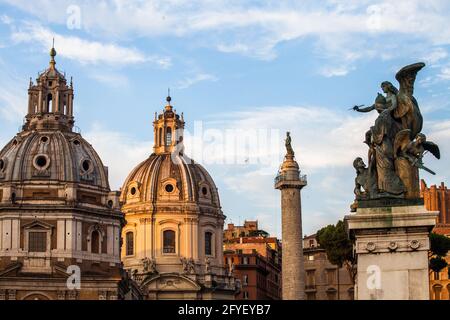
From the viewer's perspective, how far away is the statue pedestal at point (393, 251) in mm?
19547

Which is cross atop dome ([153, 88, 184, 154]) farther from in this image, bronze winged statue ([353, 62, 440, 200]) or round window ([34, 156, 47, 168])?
bronze winged statue ([353, 62, 440, 200])

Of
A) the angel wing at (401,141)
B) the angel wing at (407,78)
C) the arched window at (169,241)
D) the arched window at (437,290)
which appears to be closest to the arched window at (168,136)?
the arched window at (169,241)

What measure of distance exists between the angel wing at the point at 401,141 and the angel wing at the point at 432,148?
1.08 ft


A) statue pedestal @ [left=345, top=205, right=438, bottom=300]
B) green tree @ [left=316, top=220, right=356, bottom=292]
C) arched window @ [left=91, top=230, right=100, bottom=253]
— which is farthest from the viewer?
green tree @ [left=316, top=220, right=356, bottom=292]

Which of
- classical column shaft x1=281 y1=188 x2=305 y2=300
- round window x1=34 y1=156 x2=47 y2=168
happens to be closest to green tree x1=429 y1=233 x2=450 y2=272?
classical column shaft x1=281 y1=188 x2=305 y2=300

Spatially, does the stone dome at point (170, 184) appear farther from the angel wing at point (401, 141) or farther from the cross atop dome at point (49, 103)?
the angel wing at point (401, 141)

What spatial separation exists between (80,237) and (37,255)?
12.5 ft

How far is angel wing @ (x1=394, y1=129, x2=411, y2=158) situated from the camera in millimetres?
20406

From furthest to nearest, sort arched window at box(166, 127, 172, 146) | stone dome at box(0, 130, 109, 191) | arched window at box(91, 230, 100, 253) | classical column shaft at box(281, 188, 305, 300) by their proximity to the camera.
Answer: arched window at box(166, 127, 172, 146)
arched window at box(91, 230, 100, 253)
classical column shaft at box(281, 188, 305, 300)
stone dome at box(0, 130, 109, 191)

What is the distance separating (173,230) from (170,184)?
5116mm

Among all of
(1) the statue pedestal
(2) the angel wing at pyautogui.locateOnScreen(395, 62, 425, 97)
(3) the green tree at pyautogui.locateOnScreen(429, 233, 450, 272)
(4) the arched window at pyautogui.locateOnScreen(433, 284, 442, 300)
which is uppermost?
(3) the green tree at pyautogui.locateOnScreen(429, 233, 450, 272)

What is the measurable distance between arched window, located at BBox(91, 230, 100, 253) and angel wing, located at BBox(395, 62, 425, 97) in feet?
223

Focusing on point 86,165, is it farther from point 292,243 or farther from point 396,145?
point 396,145
